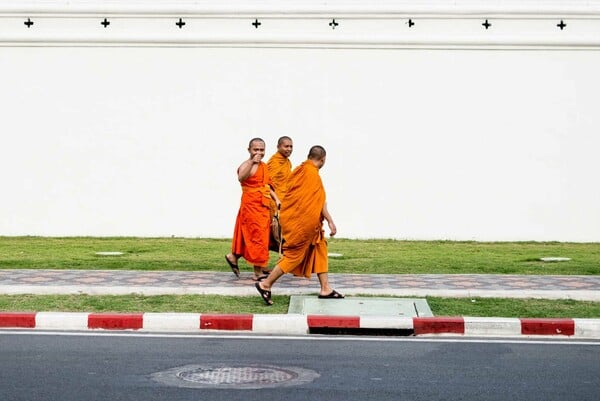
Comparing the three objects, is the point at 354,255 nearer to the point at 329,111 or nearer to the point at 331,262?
the point at 331,262

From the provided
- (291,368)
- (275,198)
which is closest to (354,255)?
(275,198)

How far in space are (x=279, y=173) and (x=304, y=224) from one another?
199cm

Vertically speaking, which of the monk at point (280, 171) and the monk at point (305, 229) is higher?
the monk at point (280, 171)

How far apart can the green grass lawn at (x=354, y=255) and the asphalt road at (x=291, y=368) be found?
345 centimetres

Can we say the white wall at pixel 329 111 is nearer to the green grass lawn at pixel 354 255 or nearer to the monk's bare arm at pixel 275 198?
A: the green grass lawn at pixel 354 255

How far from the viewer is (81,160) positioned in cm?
1603

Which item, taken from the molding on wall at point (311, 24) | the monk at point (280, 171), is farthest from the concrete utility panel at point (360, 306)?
the molding on wall at point (311, 24)

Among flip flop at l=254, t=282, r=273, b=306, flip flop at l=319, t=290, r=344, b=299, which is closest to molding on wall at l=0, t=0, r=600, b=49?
flip flop at l=319, t=290, r=344, b=299

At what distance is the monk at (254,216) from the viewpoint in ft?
37.4

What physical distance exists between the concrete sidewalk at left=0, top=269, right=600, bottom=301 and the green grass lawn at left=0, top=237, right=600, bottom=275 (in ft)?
1.75

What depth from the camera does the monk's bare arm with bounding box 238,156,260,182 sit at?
37.8 feet

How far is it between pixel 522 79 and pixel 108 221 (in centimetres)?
611

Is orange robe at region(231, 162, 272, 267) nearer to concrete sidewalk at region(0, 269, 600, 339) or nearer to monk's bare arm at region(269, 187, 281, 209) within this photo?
monk's bare arm at region(269, 187, 281, 209)

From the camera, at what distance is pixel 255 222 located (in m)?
11.5
